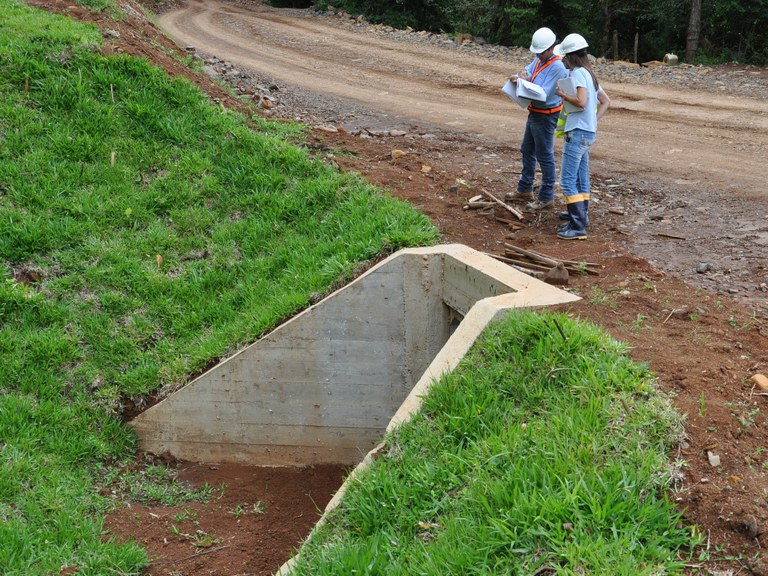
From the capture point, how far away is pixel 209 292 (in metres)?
8.11

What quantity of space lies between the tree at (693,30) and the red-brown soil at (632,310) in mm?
10537

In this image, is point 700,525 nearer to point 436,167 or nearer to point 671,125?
point 436,167

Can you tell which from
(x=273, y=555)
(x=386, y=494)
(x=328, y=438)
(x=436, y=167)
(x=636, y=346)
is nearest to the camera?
(x=386, y=494)

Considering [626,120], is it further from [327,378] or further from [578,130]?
[327,378]

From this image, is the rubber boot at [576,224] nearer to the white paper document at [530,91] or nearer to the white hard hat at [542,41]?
the white paper document at [530,91]

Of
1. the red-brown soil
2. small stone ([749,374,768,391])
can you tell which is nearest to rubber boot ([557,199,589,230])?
the red-brown soil

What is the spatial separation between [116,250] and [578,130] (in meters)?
5.14

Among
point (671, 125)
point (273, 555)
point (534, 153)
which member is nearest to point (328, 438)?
point (273, 555)

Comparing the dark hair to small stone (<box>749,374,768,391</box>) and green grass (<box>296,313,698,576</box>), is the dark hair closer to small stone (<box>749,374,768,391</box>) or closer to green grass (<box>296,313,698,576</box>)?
green grass (<box>296,313,698,576</box>)

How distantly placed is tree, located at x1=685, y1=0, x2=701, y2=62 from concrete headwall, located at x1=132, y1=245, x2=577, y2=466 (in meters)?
17.6

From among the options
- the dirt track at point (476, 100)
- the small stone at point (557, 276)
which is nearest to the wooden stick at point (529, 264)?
the small stone at point (557, 276)

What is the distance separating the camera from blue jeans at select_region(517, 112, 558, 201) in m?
8.02

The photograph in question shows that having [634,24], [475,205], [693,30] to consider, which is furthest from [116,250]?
[634,24]

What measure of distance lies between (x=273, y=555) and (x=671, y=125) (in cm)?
1019
